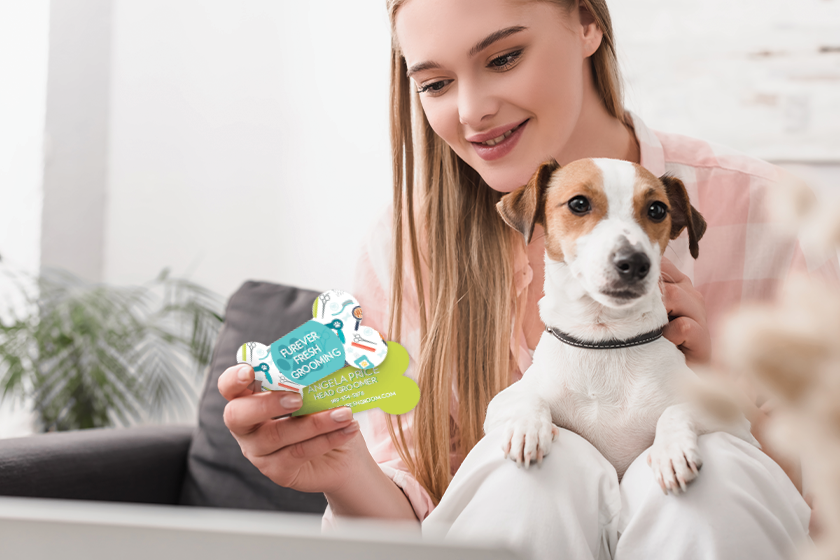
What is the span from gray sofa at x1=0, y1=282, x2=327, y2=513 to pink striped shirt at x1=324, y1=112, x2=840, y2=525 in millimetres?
691

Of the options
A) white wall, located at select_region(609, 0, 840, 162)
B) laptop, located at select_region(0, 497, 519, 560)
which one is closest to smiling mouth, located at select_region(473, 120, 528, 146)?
laptop, located at select_region(0, 497, 519, 560)

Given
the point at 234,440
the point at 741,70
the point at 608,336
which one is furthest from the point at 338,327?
the point at 741,70

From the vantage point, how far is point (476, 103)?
2.12 feet

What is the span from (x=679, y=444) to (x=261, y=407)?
408 mm

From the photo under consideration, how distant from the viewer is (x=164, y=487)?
4.78 ft

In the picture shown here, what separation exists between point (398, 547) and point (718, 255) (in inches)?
21.3

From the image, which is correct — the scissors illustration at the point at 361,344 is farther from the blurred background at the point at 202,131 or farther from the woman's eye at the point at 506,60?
the blurred background at the point at 202,131

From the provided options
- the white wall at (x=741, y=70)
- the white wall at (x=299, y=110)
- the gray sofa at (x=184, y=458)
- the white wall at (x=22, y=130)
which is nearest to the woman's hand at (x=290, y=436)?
the gray sofa at (x=184, y=458)

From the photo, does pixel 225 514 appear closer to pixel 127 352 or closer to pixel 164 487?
pixel 164 487

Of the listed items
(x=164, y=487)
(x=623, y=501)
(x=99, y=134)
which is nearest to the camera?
(x=623, y=501)

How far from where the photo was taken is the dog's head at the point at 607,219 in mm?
518

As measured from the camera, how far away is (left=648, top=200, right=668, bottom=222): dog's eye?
21.9 inches

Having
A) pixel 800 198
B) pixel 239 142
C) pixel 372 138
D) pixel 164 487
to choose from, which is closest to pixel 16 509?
pixel 800 198

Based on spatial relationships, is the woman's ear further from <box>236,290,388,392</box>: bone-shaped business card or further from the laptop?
the laptop
